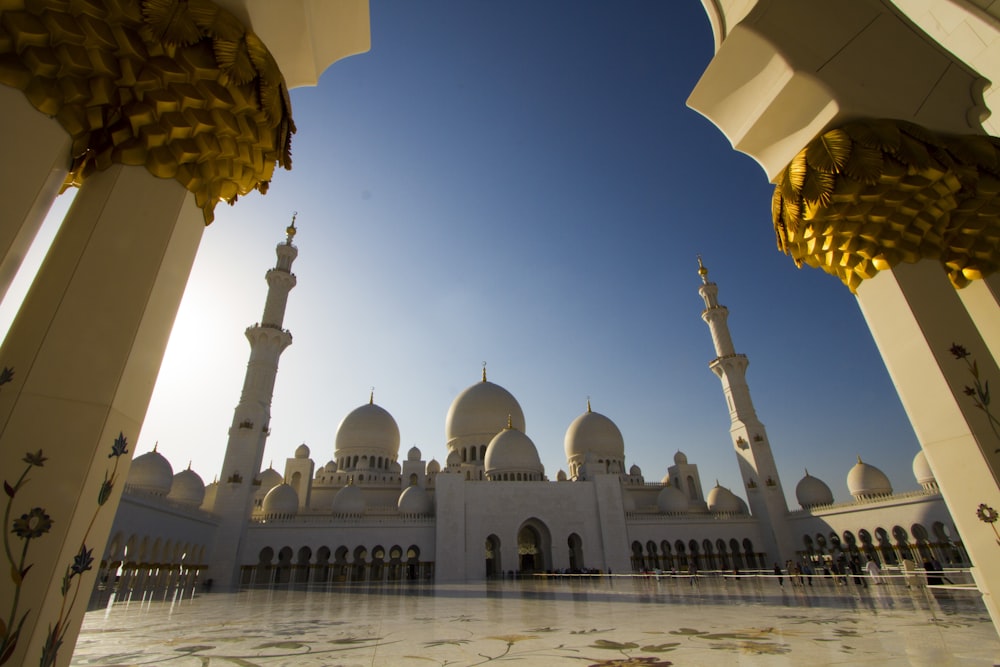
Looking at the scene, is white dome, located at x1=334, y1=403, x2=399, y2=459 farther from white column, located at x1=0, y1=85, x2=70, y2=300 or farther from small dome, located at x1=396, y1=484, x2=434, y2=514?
white column, located at x1=0, y1=85, x2=70, y2=300

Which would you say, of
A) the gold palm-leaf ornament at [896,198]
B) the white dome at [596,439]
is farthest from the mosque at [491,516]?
the gold palm-leaf ornament at [896,198]

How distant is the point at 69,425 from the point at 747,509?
2930 cm

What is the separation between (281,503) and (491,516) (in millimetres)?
9647

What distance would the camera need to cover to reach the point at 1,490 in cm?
167

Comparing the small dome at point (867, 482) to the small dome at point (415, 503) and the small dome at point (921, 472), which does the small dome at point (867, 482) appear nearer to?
the small dome at point (921, 472)

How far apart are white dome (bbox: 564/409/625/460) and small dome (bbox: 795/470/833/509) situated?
9546 millimetres

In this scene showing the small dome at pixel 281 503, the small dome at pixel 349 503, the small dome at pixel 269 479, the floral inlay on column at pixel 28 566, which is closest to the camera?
the floral inlay on column at pixel 28 566

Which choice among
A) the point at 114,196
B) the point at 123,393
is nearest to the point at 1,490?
the point at 123,393

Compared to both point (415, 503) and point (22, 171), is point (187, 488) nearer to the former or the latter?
point (415, 503)

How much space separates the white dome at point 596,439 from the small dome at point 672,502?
181 inches

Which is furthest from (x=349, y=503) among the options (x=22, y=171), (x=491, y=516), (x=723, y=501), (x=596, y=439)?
(x=22, y=171)

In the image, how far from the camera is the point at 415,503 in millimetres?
23594

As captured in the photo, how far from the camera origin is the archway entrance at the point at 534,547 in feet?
74.8

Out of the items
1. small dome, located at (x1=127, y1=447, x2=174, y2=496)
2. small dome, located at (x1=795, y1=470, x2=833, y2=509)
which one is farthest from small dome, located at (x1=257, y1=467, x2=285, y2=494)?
small dome, located at (x1=795, y1=470, x2=833, y2=509)
